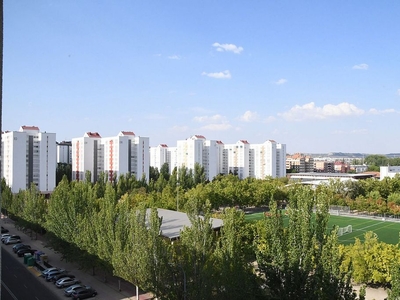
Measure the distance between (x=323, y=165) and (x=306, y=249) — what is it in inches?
4037

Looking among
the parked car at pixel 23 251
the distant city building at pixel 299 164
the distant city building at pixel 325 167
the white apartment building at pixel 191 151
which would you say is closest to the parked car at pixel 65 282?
the parked car at pixel 23 251

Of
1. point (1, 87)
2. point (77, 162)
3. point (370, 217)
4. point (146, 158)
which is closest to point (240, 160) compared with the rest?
point (146, 158)

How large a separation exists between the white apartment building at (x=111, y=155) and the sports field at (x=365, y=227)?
19.6m

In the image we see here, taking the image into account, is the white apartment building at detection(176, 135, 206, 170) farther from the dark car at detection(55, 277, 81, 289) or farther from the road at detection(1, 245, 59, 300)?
the dark car at detection(55, 277, 81, 289)

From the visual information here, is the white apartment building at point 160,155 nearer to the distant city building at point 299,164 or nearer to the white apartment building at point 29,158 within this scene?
the white apartment building at point 29,158

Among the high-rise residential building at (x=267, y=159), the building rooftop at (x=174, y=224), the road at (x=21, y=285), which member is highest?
the high-rise residential building at (x=267, y=159)

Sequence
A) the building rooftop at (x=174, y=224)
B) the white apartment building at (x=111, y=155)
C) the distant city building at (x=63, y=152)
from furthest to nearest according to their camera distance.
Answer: the distant city building at (x=63, y=152) < the white apartment building at (x=111, y=155) < the building rooftop at (x=174, y=224)

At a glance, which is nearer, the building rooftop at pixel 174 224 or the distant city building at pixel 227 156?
the building rooftop at pixel 174 224

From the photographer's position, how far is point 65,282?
14898 millimetres

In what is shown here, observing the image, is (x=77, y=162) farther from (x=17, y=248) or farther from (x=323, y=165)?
(x=323, y=165)

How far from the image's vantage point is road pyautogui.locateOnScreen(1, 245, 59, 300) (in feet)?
45.5

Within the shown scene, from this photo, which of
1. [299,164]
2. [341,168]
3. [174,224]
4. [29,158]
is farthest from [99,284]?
[341,168]

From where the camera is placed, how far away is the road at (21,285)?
13.9 metres

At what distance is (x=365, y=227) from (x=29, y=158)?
34.6m
